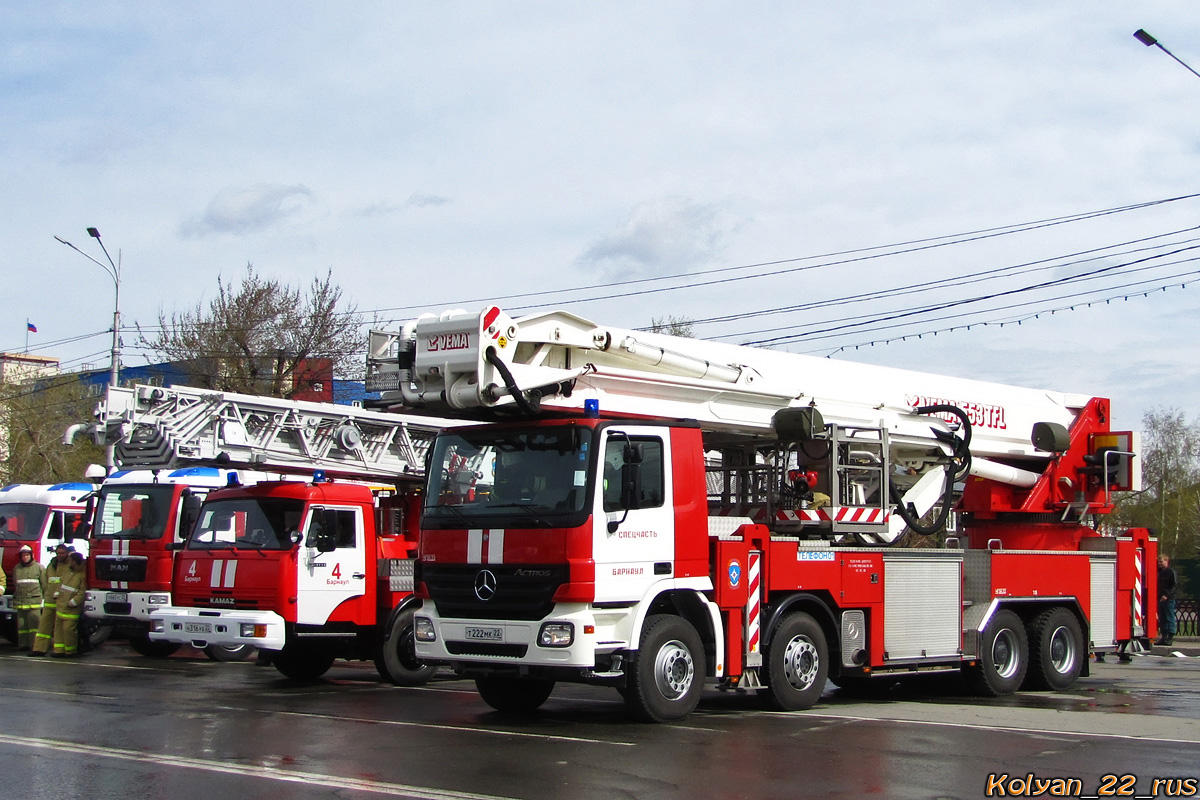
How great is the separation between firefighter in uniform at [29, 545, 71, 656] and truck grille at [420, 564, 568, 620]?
1025cm

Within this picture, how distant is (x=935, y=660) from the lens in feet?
42.7

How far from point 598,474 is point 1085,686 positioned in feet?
26.9

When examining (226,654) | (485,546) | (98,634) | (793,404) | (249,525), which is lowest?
(226,654)

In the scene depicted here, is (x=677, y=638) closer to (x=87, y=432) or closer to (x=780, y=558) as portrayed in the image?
(x=780, y=558)

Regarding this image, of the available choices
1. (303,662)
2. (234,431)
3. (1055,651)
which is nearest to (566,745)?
(303,662)

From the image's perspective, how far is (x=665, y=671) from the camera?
34.9 feet

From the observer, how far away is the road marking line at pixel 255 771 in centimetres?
745

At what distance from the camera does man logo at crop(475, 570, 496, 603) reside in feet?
34.8

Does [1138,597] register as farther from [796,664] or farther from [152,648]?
[152,648]

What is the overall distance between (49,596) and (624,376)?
480 inches

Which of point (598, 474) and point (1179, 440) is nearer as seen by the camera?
point (598, 474)

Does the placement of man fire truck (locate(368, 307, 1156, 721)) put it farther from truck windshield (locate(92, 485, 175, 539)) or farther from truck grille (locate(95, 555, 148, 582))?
truck grille (locate(95, 555, 148, 582))

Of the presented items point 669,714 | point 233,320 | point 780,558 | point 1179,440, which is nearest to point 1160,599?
point 780,558

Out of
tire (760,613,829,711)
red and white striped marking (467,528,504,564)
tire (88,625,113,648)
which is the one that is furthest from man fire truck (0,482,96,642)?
tire (760,613,829,711)
